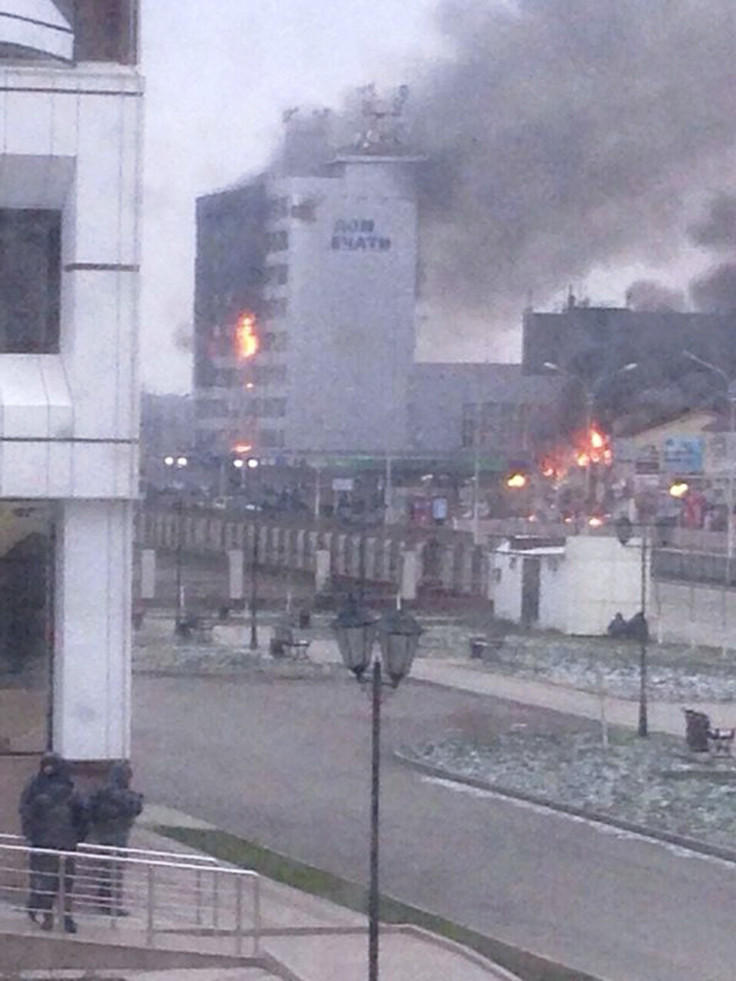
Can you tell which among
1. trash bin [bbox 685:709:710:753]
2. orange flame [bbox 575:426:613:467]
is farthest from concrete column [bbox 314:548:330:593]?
trash bin [bbox 685:709:710:753]

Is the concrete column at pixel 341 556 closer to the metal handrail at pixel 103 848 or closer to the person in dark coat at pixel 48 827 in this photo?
the metal handrail at pixel 103 848

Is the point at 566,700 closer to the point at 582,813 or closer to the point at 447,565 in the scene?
the point at 582,813

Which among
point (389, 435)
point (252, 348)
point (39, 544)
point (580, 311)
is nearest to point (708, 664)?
A: point (39, 544)

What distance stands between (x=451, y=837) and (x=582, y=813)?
0.63 metres

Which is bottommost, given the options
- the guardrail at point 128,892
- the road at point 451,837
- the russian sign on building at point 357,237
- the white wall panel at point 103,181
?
the road at point 451,837

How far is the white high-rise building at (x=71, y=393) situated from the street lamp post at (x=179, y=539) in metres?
10.8

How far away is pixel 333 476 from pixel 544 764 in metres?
18.5

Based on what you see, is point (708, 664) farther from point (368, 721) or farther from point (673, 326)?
point (673, 326)

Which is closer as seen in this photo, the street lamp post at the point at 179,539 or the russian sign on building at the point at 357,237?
the street lamp post at the point at 179,539

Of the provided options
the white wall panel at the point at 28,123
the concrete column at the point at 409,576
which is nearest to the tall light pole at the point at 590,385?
the concrete column at the point at 409,576

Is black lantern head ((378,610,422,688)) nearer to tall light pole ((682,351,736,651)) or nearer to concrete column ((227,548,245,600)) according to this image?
tall light pole ((682,351,736,651))

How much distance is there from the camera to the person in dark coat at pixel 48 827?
492 centimetres

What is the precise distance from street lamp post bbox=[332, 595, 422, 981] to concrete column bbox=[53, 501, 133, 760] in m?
0.86

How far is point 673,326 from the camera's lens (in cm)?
2969
